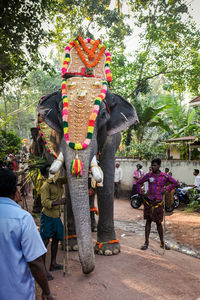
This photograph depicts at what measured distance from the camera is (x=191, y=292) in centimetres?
356

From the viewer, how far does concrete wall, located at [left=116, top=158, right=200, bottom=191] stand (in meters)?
12.1

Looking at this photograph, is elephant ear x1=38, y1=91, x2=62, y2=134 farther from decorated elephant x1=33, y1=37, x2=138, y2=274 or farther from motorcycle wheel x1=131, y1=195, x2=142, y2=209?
motorcycle wheel x1=131, y1=195, x2=142, y2=209

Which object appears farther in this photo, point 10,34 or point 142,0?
point 142,0

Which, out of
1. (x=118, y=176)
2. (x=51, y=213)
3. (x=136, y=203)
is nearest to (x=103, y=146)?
(x=51, y=213)

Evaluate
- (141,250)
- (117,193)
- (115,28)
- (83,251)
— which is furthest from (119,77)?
(83,251)

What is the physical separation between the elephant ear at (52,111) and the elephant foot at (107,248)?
2.10 meters

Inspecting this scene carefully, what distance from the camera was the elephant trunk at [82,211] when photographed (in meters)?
3.47

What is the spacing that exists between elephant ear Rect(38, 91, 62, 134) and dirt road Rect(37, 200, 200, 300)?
89.7 inches

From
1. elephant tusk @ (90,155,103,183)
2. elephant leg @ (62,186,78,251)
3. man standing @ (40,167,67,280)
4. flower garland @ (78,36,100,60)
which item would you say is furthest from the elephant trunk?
flower garland @ (78,36,100,60)

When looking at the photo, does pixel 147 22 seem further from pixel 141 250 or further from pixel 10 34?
pixel 141 250

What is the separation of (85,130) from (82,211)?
49.4 inches

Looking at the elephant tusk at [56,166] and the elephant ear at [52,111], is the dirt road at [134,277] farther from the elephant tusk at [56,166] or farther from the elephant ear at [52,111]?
the elephant ear at [52,111]

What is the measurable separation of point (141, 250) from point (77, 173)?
228 cm

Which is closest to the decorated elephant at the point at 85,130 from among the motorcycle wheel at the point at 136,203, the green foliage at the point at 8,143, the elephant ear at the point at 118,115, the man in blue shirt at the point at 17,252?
the elephant ear at the point at 118,115
